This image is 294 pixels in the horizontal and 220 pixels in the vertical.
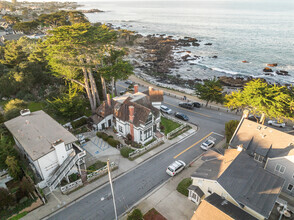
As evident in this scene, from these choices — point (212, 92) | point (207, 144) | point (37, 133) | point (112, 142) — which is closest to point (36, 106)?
point (37, 133)

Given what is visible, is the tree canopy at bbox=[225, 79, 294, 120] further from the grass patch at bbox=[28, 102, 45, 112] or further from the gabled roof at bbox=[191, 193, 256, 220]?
the grass patch at bbox=[28, 102, 45, 112]

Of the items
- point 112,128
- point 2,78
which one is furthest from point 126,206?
point 2,78

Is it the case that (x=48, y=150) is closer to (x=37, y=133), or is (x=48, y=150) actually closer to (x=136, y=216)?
(x=37, y=133)

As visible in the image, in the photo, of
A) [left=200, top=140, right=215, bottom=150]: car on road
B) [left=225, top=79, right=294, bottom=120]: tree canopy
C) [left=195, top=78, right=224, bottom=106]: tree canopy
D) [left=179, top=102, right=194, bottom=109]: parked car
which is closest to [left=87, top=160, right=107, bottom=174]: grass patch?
[left=200, top=140, right=215, bottom=150]: car on road

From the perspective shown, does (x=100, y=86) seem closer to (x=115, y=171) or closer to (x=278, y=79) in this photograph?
(x=115, y=171)

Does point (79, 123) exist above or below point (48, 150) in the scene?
below
